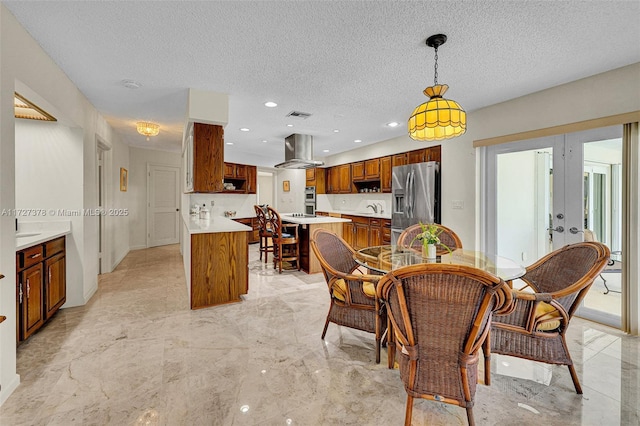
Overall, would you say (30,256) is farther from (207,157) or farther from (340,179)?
(340,179)

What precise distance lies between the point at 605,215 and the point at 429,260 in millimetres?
2126

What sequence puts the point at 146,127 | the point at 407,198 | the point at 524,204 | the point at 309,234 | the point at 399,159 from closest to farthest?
1. the point at 524,204
2. the point at 146,127
3. the point at 309,234
4. the point at 407,198
5. the point at 399,159

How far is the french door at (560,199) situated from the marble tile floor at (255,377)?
2.60ft

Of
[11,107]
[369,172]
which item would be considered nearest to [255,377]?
[11,107]

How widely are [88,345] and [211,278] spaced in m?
1.15

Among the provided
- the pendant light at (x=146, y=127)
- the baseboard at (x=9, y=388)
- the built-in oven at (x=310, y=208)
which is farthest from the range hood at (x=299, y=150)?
the baseboard at (x=9, y=388)

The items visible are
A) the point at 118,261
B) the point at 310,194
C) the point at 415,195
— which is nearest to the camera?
the point at 415,195

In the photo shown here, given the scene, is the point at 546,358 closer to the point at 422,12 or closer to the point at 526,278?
the point at 526,278

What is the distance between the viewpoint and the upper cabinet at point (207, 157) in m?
3.24

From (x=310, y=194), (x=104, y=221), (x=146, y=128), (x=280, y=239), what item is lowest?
(x=280, y=239)

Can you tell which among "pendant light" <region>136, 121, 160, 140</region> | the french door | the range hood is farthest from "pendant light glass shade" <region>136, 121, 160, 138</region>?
the french door

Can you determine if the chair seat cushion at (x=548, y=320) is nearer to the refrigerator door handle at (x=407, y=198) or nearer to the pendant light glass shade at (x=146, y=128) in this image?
the refrigerator door handle at (x=407, y=198)

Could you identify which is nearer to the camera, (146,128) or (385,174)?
(146,128)

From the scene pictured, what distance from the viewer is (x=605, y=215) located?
2.80 metres
